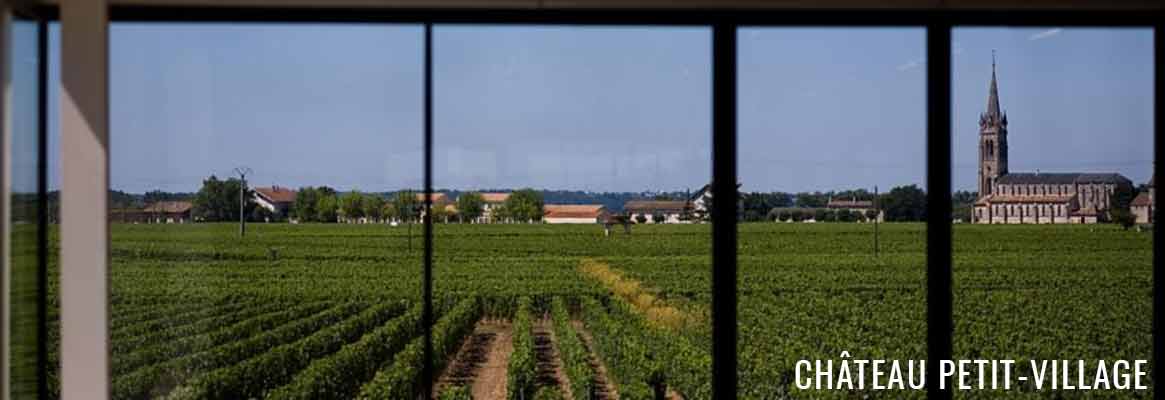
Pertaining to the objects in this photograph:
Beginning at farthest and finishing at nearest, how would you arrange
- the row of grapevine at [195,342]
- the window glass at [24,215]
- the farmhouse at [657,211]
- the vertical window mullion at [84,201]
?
the farmhouse at [657,211] < the row of grapevine at [195,342] < the vertical window mullion at [84,201] < the window glass at [24,215]

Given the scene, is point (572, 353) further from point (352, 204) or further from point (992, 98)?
point (992, 98)

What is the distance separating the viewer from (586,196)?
4.48 meters

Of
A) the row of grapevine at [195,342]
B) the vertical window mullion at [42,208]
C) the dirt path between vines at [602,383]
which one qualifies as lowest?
the dirt path between vines at [602,383]

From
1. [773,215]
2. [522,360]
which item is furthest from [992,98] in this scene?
[522,360]

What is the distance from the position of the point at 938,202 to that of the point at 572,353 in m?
1.39

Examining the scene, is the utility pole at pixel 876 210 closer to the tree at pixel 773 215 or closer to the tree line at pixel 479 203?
the tree line at pixel 479 203

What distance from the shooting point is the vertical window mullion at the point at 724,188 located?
4301 millimetres

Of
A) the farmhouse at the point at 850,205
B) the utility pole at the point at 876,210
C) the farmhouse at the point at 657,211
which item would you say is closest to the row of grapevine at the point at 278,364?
the farmhouse at the point at 657,211

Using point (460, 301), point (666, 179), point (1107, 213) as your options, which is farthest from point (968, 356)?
point (460, 301)

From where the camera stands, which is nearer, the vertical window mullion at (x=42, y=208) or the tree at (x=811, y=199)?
the vertical window mullion at (x=42, y=208)

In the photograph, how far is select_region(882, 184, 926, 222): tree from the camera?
4395 mm

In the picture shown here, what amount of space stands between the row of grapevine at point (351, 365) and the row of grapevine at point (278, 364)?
0.09ft

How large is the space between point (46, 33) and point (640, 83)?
6.59 ft

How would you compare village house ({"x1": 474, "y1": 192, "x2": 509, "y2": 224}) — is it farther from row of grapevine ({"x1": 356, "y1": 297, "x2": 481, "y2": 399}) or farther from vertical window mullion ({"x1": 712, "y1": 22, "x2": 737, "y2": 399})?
vertical window mullion ({"x1": 712, "y1": 22, "x2": 737, "y2": 399})
